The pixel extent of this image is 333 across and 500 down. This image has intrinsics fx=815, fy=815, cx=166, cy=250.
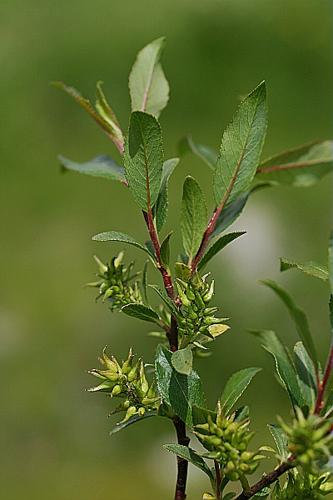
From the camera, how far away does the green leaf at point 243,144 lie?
1.13 ft

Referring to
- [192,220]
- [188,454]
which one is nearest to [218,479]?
[188,454]

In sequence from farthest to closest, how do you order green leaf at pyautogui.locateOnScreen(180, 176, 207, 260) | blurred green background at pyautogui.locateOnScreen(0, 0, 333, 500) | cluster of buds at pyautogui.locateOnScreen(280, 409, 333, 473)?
1. blurred green background at pyautogui.locateOnScreen(0, 0, 333, 500)
2. green leaf at pyautogui.locateOnScreen(180, 176, 207, 260)
3. cluster of buds at pyautogui.locateOnScreen(280, 409, 333, 473)

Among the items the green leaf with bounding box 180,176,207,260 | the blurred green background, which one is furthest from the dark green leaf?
the blurred green background

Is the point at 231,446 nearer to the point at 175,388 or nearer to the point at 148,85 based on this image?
the point at 175,388

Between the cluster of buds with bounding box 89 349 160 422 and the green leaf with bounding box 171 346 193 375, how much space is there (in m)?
0.02

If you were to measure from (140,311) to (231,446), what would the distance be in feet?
0.24

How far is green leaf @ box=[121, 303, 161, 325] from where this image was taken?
34 centimetres

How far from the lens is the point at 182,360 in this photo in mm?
317

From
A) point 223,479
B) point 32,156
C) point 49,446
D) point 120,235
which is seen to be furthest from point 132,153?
point 32,156

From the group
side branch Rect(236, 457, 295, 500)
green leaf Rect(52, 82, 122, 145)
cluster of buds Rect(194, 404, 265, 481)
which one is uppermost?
green leaf Rect(52, 82, 122, 145)

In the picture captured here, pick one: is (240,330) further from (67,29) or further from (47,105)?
(67,29)

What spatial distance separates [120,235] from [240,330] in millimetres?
1228

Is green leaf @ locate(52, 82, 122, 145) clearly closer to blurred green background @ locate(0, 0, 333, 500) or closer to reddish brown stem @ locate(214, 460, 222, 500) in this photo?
reddish brown stem @ locate(214, 460, 222, 500)

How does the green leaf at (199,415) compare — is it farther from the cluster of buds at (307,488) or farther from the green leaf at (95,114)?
the green leaf at (95,114)
